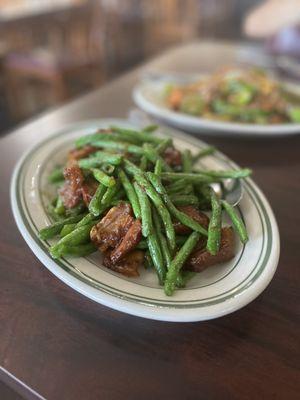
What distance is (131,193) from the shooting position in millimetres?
1000

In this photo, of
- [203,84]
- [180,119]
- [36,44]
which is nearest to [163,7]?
[36,44]

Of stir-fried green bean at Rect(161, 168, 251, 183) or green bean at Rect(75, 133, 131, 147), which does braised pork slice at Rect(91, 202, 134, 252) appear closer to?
stir-fried green bean at Rect(161, 168, 251, 183)

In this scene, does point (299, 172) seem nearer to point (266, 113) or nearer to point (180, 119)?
point (266, 113)

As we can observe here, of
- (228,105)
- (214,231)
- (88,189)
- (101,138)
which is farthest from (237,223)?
(228,105)

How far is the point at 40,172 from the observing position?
1183 mm

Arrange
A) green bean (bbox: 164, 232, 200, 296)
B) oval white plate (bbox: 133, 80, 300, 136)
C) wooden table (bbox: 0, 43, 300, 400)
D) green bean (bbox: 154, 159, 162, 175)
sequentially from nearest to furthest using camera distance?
wooden table (bbox: 0, 43, 300, 400), green bean (bbox: 164, 232, 200, 296), green bean (bbox: 154, 159, 162, 175), oval white plate (bbox: 133, 80, 300, 136)

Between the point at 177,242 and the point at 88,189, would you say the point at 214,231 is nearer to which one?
the point at 177,242

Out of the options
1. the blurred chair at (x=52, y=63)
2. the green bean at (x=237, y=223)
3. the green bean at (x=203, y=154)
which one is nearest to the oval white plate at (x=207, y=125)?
the green bean at (x=203, y=154)

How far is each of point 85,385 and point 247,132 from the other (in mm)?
1158

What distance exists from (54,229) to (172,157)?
47cm

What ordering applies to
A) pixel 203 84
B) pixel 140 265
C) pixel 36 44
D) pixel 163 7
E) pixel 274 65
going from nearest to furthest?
1. pixel 140 265
2. pixel 203 84
3. pixel 274 65
4. pixel 36 44
5. pixel 163 7

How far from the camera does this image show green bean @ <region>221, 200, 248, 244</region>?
96cm

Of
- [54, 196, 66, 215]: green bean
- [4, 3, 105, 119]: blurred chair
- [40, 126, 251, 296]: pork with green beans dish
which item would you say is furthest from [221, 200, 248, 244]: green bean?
[4, 3, 105, 119]: blurred chair

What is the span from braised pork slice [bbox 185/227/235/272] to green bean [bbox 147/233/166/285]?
75 mm
